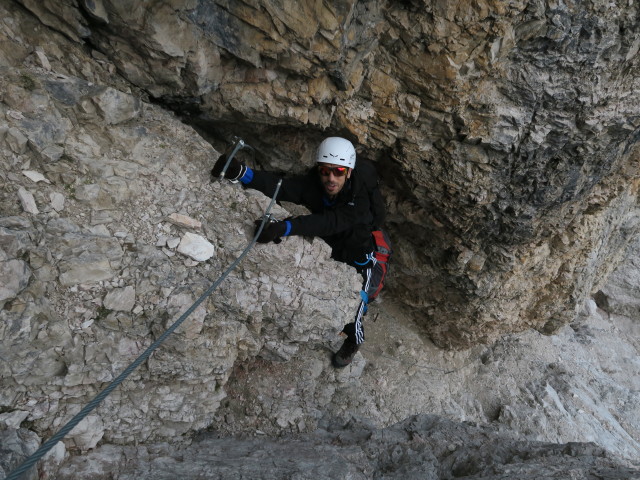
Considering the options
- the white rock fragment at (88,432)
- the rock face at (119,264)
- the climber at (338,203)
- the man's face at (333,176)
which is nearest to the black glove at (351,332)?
the climber at (338,203)

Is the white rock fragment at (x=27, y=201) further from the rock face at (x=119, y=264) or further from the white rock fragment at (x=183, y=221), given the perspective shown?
the white rock fragment at (x=183, y=221)

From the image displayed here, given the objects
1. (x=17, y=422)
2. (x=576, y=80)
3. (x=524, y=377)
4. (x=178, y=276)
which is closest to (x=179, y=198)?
(x=178, y=276)

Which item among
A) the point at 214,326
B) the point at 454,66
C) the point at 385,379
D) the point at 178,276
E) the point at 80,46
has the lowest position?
the point at 385,379

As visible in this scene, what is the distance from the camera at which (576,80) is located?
453cm

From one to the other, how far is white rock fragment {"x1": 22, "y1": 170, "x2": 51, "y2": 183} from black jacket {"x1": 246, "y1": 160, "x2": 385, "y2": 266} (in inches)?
74.4

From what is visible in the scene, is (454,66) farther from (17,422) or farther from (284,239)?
(17,422)

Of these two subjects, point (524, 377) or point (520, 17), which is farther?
point (524, 377)

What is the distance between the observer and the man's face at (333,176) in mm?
4555

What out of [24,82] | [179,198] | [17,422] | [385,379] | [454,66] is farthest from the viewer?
[385,379]

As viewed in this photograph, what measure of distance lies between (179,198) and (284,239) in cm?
112

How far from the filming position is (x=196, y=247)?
385 centimetres

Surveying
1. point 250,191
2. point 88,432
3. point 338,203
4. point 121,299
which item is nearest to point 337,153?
point 338,203

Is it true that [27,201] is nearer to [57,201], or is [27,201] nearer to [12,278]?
[57,201]

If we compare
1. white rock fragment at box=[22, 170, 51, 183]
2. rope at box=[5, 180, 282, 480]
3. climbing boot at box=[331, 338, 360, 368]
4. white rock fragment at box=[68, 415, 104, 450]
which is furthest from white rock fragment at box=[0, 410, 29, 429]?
climbing boot at box=[331, 338, 360, 368]
